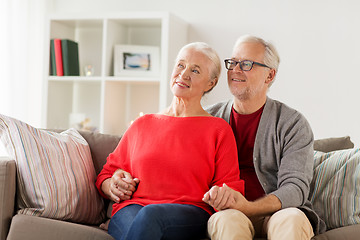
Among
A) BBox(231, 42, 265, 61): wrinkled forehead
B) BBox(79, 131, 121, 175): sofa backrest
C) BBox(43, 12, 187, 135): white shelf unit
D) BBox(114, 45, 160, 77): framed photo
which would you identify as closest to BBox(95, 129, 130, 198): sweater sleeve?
BBox(79, 131, 121, 175): sofa backrest

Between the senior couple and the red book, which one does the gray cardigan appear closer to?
the senior couple

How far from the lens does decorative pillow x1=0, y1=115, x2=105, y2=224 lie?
2.07 metres

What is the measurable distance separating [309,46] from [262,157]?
1.75 meters

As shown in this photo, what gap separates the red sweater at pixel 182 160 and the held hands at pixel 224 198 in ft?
0.32

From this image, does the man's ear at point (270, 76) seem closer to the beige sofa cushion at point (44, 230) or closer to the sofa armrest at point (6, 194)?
the beige sofa cushion at point (44, 230)

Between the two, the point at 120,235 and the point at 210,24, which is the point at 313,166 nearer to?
the point at 120,235

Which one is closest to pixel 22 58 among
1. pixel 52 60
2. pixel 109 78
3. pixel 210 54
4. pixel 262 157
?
pixel 52 60

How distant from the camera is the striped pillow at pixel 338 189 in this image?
2189 millimetres

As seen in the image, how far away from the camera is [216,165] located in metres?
2.12

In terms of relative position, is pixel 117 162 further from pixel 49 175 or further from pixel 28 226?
pixel 28 226

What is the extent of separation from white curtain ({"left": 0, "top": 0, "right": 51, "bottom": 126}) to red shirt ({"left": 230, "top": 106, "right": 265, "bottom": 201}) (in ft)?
6.59

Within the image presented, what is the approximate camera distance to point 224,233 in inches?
70.5

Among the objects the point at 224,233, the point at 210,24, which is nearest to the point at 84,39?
the point at 210,24

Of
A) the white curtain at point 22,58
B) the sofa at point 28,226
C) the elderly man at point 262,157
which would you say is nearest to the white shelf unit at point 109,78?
the white curtain at point 22,58
